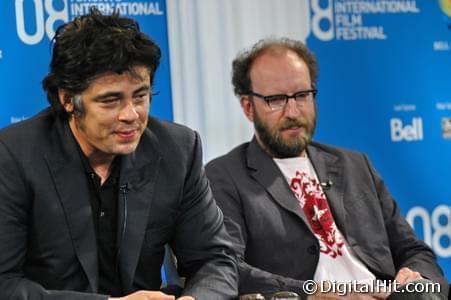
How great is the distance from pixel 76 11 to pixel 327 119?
1529 millimetres

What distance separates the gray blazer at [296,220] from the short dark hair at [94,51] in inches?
37.8

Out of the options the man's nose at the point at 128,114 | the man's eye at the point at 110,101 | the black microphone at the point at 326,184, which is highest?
the man's eye at the point at 110,101

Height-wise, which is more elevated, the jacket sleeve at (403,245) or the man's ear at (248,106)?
the man's ear at (248,106)

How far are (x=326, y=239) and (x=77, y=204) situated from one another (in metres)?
1.29

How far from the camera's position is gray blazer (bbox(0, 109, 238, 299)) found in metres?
3.04

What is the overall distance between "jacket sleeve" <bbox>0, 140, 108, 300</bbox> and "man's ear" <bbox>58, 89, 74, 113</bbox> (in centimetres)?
25

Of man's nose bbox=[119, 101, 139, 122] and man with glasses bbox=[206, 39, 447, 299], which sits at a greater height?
man's nose bbox=[119, 101, 139, 122]

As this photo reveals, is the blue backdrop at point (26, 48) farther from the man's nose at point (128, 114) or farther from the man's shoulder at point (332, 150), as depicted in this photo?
the man's nose at point (128, 114)

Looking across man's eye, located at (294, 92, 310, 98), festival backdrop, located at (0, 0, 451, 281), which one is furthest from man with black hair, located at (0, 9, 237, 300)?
festival backdrop, located at (0, 0, 451, 281)

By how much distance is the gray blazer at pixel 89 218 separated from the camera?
3.04 m

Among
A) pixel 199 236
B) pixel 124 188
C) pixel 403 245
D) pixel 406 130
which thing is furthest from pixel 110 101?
pixel 406 130

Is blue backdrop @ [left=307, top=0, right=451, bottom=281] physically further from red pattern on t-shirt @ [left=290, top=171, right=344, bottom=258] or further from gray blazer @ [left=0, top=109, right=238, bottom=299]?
gray blazer @ [left=0, top=109, right=238, bottom=299]

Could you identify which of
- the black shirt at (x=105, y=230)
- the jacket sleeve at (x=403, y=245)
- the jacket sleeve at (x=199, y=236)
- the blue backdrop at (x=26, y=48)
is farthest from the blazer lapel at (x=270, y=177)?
the blue backdrop at (x=26, y=48)

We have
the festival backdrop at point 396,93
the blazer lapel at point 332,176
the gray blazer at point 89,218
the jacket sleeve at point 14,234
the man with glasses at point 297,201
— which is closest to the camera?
the jacket sleeve at point 14,234
